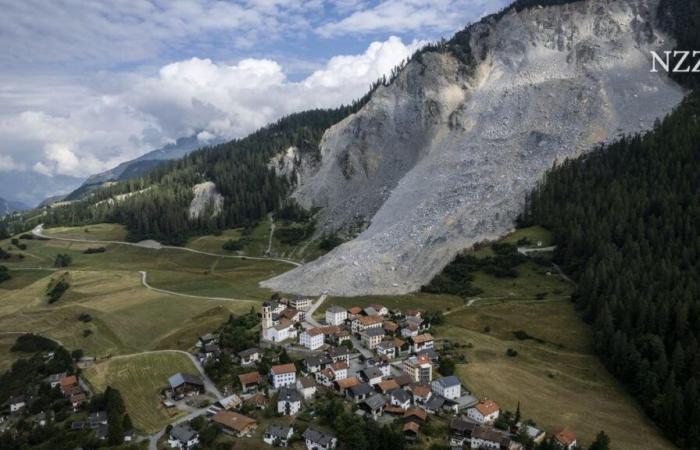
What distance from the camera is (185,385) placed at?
71.8 m

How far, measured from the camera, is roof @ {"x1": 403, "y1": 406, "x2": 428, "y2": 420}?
6031cm

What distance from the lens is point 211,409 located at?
214 feet

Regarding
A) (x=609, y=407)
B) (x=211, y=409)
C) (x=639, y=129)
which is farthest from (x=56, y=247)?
(x=639, y=129)

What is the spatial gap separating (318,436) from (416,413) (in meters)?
12.3

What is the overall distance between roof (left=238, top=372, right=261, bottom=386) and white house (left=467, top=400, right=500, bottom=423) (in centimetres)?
2968

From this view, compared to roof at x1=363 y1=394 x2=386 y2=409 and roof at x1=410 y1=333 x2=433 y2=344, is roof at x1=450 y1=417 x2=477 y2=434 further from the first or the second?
roof at x1=410 y1=333 x2=433 y2=344

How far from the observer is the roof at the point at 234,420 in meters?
59.6

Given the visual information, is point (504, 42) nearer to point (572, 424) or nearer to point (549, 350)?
point (549, 350)

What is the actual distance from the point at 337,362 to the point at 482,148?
332 ft

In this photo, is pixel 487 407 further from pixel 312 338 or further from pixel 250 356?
pixel 250 356

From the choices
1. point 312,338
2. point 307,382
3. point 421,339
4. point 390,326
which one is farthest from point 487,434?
point 312,338

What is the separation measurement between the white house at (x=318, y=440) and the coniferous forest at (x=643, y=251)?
40.9 meters

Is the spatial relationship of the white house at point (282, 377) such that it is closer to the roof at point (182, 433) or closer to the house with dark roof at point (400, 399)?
the roof at point (182, 433)

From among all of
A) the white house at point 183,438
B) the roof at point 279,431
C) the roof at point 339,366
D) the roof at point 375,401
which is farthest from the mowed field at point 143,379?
the roof at point 375,401
